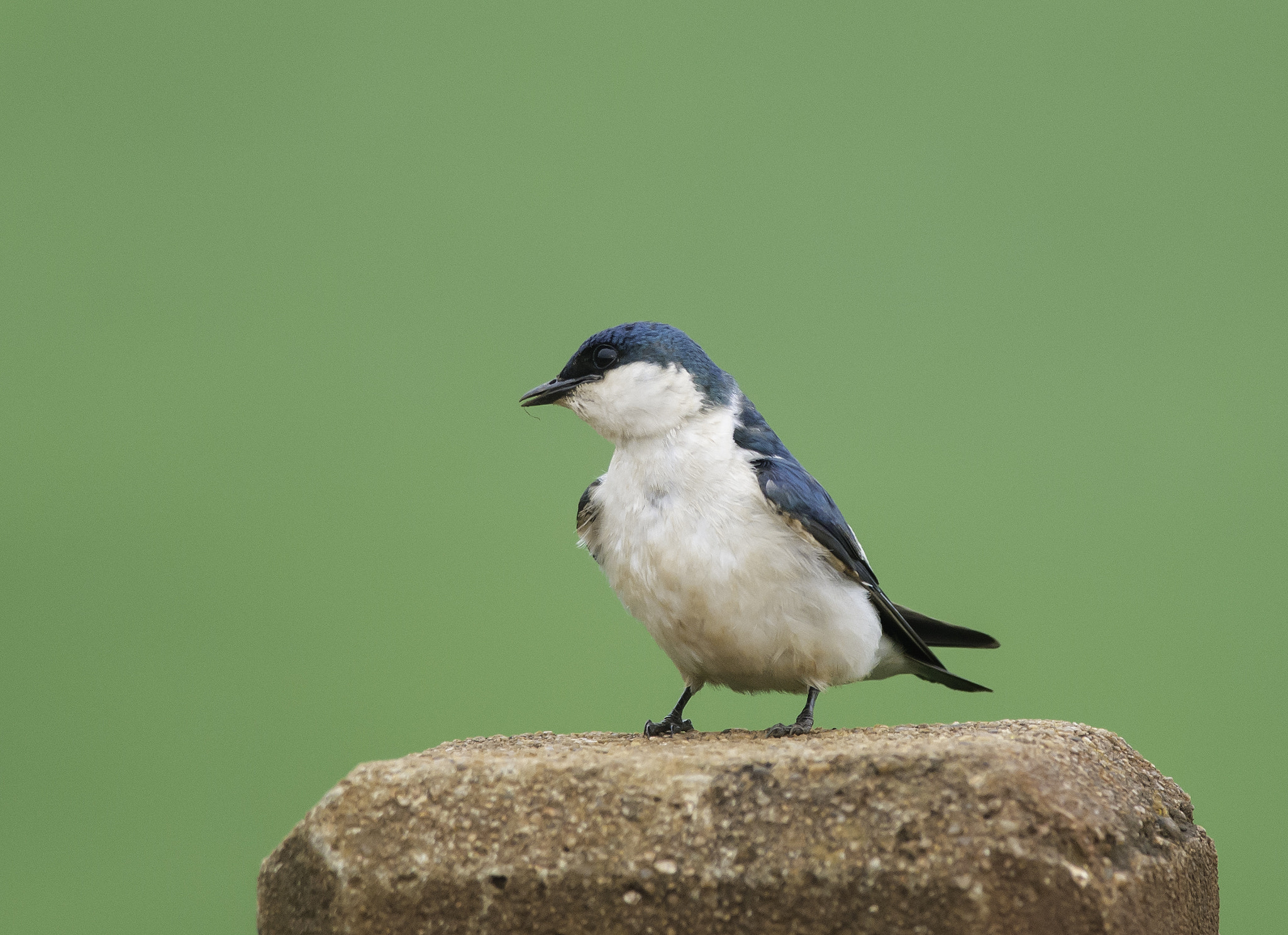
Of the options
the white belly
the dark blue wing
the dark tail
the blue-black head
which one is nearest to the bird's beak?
the blue-black head

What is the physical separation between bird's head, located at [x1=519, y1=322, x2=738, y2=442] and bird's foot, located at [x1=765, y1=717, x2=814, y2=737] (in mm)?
940

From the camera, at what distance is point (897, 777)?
307 cm

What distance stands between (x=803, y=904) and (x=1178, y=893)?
1.03 m

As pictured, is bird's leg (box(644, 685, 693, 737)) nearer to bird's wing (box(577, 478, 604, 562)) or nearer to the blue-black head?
bird's wing (box(577, 478, 604, 562))

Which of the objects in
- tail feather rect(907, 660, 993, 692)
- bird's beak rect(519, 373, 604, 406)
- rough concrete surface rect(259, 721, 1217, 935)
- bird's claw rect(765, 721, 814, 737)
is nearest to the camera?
rough concrete surface rect(259, 721, 1217, 935)

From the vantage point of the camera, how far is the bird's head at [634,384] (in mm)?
4023

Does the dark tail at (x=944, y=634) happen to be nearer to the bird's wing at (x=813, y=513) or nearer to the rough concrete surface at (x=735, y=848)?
the bird's wing at (x=813, y=513)

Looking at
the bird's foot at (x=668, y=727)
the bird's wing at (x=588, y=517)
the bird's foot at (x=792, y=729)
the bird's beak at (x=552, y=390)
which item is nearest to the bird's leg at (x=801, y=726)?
the bird's foot at (x=792, y=729)

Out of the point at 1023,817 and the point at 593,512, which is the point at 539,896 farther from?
the point at 593,512

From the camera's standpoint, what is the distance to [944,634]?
4.54 m

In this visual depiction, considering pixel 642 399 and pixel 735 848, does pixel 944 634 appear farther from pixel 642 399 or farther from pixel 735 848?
pixel 735 848

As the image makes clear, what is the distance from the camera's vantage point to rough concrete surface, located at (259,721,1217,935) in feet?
9.73

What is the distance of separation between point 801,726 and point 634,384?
1.13 m

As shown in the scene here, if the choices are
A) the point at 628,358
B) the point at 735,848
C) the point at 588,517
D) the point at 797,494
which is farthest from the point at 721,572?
the point at 735,848
